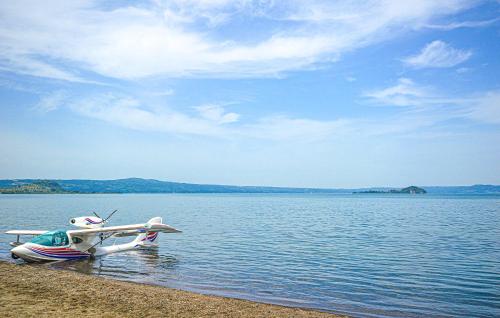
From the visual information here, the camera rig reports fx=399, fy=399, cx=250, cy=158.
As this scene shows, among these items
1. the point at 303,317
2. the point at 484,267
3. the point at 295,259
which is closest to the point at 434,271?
the point at 484,267

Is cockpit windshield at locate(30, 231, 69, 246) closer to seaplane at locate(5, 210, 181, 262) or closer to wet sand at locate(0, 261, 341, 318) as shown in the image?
seaplane at locate(5, 210, 181, 262)

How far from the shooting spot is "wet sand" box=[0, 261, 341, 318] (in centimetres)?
1181

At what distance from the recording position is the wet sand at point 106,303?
38.8ft

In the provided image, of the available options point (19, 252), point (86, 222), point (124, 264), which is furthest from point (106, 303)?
point (86, 222)

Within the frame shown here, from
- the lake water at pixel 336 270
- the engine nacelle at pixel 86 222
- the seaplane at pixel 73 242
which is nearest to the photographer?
the lake water at pixel 336 270

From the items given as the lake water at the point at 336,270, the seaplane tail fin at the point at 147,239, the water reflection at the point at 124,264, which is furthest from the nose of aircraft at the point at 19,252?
the seaplane tail fin at the point at 147,239

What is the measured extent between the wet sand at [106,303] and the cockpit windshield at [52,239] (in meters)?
7.07

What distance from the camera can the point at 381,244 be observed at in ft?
109

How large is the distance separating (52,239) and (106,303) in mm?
13001

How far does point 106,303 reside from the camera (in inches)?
509

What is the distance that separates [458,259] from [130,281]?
20566 millimetres

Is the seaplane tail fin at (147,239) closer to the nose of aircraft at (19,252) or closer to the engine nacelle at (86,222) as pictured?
the engine nacelle at (86,222)

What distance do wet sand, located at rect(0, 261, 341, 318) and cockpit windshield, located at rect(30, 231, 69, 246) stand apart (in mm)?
7072

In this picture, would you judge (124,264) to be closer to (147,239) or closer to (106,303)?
(147,239)
